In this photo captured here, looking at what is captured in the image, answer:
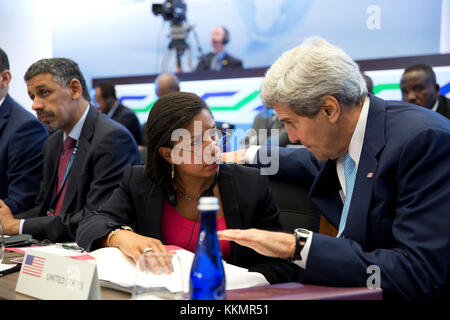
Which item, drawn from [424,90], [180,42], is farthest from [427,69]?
[180,42]

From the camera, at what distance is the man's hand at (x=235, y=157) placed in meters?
2.04

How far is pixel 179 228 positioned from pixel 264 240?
634 millimetres

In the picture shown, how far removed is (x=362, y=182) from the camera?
1392 mm

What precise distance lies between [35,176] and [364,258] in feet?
6.44

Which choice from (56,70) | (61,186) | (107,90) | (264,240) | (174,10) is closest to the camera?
(264,240)

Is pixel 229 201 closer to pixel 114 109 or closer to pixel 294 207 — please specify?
pixel 294 207

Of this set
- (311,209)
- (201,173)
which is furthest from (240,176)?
(311,209)

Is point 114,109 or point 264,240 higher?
point 264,240

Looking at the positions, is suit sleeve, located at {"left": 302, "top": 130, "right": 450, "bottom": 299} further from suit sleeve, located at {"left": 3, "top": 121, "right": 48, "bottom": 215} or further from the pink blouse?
suit sleeve, located at {"left": 3, "top": 121, "right": 48, "bottom": 215}

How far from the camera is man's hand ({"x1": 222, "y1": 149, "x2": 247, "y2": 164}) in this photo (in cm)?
204

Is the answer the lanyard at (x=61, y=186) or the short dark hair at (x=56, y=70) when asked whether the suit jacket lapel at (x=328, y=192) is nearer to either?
the lanyard at (x=61, y=186)

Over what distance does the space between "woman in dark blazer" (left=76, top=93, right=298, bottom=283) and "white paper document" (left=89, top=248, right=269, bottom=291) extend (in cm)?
28

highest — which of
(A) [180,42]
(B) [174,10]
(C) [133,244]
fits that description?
(B) [174,10]

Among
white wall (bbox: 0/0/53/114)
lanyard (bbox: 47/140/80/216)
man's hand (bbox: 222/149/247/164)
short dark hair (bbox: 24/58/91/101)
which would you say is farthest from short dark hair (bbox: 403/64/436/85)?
white wall (bbox: 0/0/53/114)
